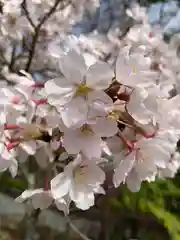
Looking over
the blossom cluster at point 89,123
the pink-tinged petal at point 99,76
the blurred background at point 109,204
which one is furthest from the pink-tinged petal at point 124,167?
the blurred background at point 109,204

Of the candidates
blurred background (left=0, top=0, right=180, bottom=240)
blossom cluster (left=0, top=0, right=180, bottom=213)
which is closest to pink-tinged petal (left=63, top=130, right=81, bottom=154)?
blossom cluster (left=0, top=0, right=180, bottom=213)

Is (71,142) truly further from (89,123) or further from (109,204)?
(109,204)

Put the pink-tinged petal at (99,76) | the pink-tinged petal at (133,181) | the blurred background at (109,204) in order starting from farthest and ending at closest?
the blurred background at (109,204) → the pink-tinged petal at (133,181) → the pink-tinged petal at (99,76)

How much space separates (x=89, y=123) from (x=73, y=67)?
0.21 feet

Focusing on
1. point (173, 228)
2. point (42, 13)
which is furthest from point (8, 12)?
point (173, 228)

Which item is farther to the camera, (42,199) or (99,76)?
(42,199)

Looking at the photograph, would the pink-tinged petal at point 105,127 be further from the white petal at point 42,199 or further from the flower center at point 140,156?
the white petal at point 42,199

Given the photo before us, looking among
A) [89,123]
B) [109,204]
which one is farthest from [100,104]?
[109,204]

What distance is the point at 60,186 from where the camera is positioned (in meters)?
0.49

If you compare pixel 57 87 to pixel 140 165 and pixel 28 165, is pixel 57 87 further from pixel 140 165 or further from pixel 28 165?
pixel 28 165

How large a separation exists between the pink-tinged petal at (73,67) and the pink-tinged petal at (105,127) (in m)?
0.05

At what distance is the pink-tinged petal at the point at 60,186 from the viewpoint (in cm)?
49

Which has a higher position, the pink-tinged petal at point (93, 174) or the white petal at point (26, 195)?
the pink-tinged petal at point (93, 174)

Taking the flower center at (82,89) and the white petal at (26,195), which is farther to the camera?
the white petal at (26,195)
